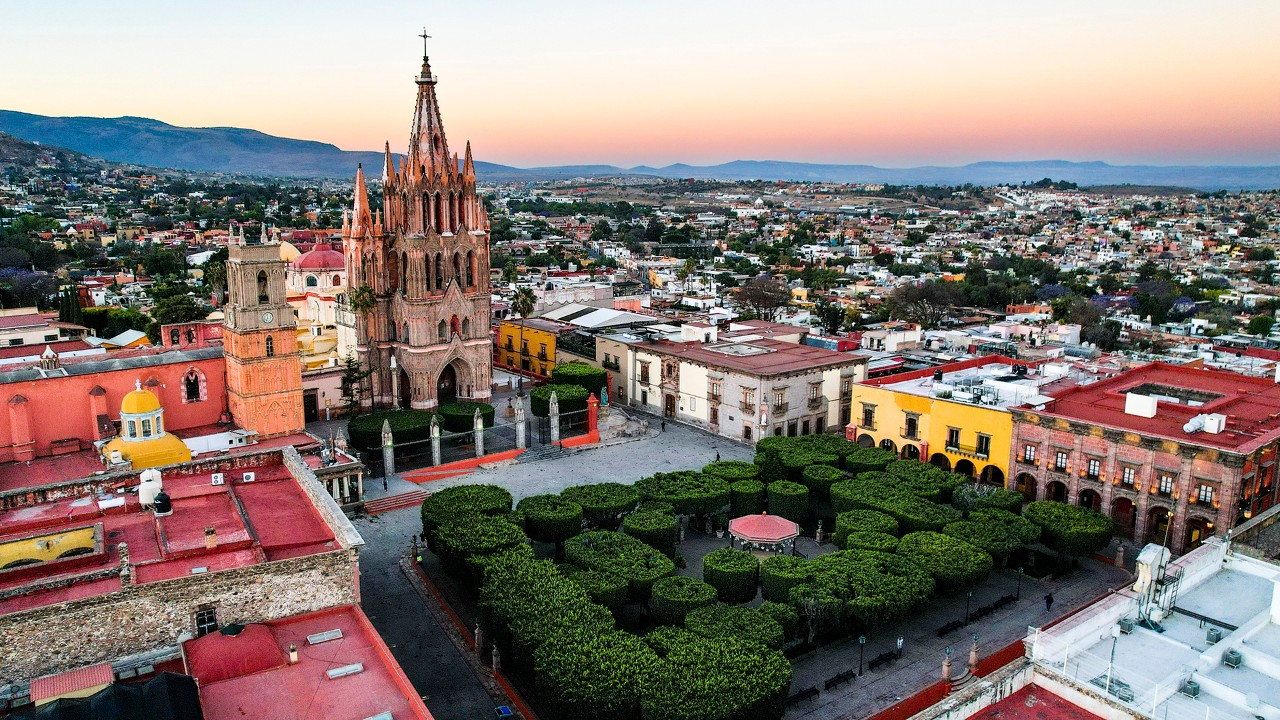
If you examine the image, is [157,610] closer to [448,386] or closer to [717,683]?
[717,683]

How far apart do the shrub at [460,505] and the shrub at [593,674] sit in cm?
1010

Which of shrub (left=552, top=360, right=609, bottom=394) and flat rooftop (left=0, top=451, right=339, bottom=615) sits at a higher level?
flat rooftop (left=0, top=451, right=339, bottom=615)

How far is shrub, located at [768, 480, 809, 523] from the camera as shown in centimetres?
3503

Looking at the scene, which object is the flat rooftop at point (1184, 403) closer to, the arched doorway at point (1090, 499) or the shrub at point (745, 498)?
the arched doorway at point (1090, 499)

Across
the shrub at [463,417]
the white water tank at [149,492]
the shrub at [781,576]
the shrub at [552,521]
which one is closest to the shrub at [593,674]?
the shrub at [781,576]

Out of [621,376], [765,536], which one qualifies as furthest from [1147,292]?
[765,536]

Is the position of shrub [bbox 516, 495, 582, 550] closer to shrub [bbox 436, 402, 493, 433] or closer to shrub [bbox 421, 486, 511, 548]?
shrub [bbox 421, 486, 511, 548]

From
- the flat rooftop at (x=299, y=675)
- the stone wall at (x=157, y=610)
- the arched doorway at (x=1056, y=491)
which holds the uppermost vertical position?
the stone wall at (x=157, y=610)

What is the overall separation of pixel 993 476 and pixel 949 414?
334cm

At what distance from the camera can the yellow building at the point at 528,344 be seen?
60.0m

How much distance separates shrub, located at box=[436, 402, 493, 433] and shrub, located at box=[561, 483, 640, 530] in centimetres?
1213

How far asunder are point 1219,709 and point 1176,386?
29049 millimetres

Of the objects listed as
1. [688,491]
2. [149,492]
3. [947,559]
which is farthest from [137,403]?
[947,559]

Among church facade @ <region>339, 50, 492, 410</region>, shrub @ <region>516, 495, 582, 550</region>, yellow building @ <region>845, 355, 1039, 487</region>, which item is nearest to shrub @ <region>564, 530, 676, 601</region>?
shrub @ <region>516, 495, 582, 550</region>
